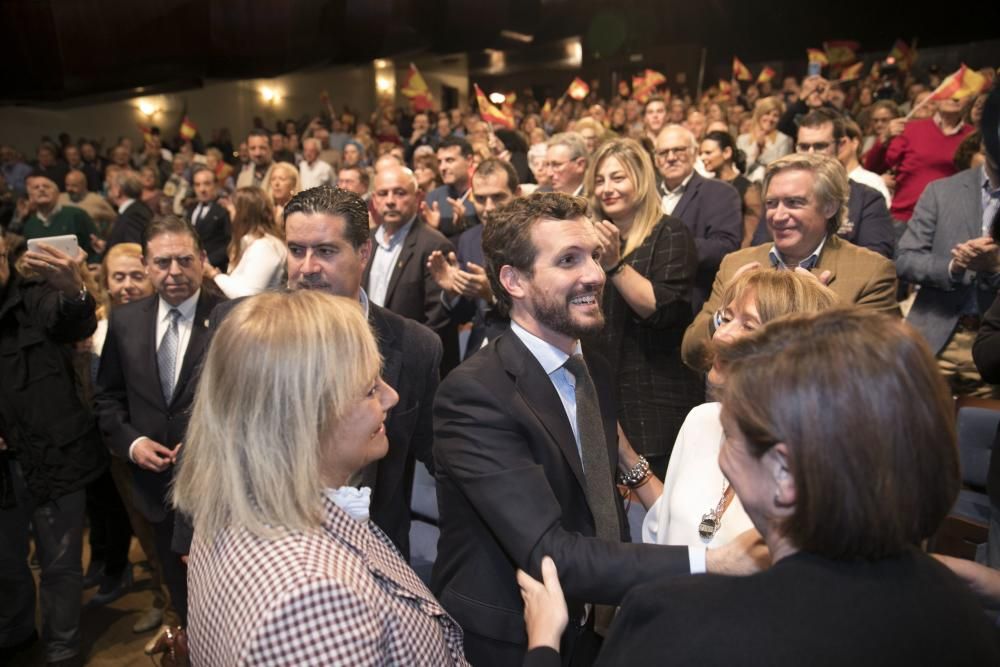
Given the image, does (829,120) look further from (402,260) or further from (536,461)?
(536,461)

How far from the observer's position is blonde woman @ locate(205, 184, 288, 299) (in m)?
3.73

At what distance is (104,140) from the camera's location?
14500mm

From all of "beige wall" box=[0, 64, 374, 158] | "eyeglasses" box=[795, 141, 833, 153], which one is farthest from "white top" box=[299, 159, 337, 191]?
"beige wall" box=[0, 64, 374, 158]

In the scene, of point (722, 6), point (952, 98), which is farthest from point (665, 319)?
point (722, 6)

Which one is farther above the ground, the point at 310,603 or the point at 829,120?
the point at 829,120

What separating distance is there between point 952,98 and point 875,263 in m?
2.81

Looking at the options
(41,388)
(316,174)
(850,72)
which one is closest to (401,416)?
(41,388)

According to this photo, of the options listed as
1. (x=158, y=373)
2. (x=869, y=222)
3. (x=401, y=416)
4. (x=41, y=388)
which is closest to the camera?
(x=401, y=416)

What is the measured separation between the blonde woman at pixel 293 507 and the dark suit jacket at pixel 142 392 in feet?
4.81

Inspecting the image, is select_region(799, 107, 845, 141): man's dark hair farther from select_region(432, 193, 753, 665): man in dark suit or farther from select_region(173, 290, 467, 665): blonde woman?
select_region(173, 290, 467, 665): blonde woman

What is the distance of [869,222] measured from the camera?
10.7ft

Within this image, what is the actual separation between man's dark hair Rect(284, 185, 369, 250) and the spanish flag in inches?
152

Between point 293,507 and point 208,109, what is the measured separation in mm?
17118

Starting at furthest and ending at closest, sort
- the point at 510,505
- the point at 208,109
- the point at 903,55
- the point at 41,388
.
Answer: the point at 208,109, the point at 903,55, the point at 41,388, the point at 510,505
